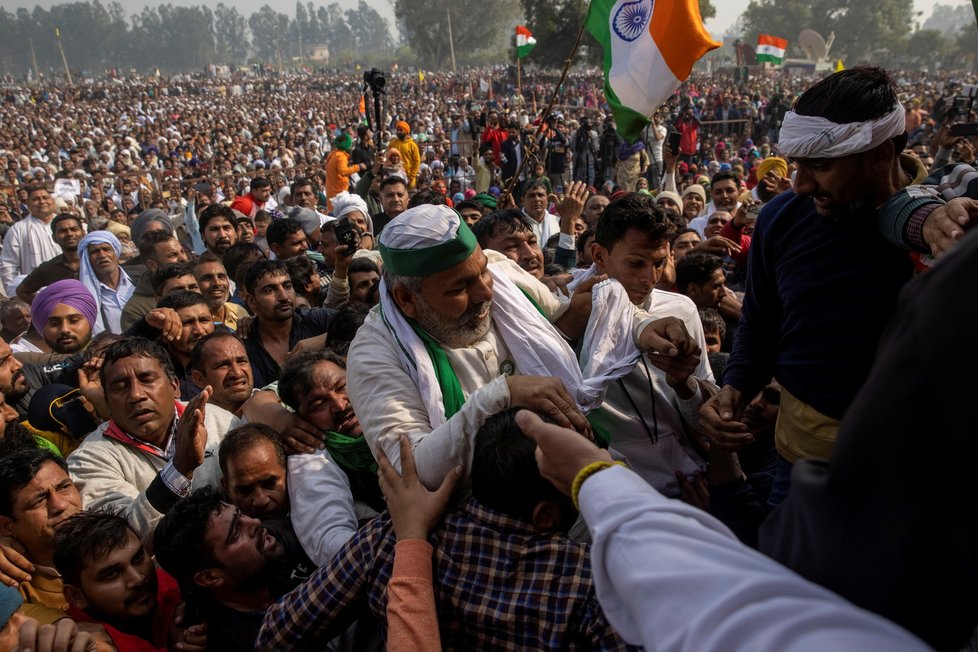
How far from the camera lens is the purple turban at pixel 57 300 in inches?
167

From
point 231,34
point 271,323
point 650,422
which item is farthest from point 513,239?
point 231,34

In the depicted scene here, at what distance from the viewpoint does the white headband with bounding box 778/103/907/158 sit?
1.64 metres

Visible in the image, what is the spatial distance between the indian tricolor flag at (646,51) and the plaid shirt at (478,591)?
348 cm

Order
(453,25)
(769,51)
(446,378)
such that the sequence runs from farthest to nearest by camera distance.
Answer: (453,25), (769,51), (446,378)

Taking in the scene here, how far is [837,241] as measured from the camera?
5.77ft

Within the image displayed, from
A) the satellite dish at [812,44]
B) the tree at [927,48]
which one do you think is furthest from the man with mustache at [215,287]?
the tree at [927,48]

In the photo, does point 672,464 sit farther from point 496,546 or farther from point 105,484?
point 105,484

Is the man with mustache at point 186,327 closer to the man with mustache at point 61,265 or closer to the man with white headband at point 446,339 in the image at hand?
the man with white headband at point 446,339

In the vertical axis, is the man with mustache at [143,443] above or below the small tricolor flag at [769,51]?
below

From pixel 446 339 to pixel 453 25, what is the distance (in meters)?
94.0

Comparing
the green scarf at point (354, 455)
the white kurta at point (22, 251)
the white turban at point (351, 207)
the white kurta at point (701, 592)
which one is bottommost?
the white kurta at point (22, 251)

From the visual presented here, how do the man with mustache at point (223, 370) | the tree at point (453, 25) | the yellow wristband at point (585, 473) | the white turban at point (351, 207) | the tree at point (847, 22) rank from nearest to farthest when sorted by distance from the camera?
the yellow wristband at point (585, 473), the man with mustache at point (223, 370), the white turban at point (351, 207), the tree at point (847, 22), the tree at point (453, 25)

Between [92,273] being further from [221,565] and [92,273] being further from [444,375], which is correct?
[444,375]

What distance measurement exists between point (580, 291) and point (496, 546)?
1.28 m
